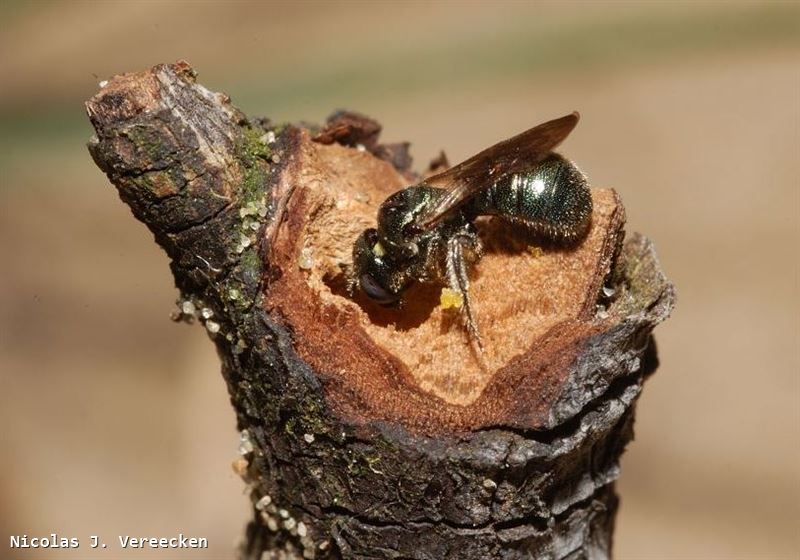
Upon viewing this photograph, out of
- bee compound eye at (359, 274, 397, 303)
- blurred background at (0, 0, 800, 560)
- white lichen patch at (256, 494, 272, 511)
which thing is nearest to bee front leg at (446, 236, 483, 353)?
bee compound eye at (359, 274, 397, 303)

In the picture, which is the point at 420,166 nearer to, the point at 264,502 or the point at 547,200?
the point at 547,200

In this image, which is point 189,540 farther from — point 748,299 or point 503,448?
point 748,299

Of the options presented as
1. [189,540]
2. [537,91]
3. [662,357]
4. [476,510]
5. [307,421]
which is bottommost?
[476,510]

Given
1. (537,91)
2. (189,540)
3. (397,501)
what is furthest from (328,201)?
(537,91)

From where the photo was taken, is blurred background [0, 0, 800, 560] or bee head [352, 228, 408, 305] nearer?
bee head [352, 228, 408, 305]

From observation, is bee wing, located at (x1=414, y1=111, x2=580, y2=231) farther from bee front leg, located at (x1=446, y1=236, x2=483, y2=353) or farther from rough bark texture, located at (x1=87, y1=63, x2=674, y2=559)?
rough bark texture, located at (x1=87, y1=63, x2=674, y2=559)

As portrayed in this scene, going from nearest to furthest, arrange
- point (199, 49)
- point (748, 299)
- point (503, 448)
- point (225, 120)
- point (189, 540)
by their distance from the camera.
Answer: point (503, 448), point (225, 120), point (189, 540), point (748, 299), point (199, 49)

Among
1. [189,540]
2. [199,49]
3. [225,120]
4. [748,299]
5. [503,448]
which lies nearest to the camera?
[503,448]
